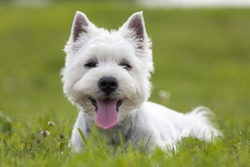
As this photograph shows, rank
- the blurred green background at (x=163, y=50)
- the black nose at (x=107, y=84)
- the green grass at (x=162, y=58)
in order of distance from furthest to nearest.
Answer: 1. the blurred green background at (x=163, y=50)
2. the green grass at (x=162, y=58)
3. the black nose at (x=107, y=84)

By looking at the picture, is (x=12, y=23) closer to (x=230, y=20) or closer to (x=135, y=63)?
(x=230, y=20)

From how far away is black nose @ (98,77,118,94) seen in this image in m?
5.87

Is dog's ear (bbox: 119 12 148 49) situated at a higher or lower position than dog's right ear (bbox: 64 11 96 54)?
higher

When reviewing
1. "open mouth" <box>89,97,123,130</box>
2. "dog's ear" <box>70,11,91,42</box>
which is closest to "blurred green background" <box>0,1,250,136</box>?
"dog's ear" <box>70,11,91,42</box>

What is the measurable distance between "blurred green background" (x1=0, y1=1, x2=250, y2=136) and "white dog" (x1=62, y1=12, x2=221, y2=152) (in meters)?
11.0

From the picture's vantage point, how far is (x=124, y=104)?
6.10 meters

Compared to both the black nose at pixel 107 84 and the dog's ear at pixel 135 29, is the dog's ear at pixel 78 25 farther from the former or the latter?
the black nose at pixel 107 84

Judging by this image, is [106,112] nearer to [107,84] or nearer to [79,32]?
[107,84]

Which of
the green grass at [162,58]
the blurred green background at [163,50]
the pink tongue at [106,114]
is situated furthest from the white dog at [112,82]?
the blurred green background at [163,50]

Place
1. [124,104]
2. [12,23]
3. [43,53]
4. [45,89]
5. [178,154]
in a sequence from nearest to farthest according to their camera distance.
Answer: [178,154]
[124,104]
[45,89]
[43,53]
[12,23]

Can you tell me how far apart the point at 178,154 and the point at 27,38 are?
22893mm

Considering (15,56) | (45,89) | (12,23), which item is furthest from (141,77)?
(12,23)

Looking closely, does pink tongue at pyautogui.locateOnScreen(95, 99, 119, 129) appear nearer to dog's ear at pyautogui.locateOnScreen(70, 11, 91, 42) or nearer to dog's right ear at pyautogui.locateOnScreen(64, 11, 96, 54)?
dog's right ear at pyautogui.locateOnScreen(64, 11, 96, 54)

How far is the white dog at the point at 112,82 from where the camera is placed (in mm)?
5918
